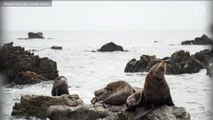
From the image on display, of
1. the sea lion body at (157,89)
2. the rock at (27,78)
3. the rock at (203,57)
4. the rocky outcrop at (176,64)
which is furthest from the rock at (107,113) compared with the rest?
the rock at (203,57)

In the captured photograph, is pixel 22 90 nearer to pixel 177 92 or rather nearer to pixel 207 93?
pixel 177 92

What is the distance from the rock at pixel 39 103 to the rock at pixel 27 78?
9075mm

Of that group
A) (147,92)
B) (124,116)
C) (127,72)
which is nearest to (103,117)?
(124,116)

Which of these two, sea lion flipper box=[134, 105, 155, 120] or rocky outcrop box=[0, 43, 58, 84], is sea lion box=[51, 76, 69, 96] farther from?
rocky outcrop box=[0, 43, 58, 84]

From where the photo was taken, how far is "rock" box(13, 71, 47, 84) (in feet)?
72.6

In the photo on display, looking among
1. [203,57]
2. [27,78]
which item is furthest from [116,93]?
[203,57]

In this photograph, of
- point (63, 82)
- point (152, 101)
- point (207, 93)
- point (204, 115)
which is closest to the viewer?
point (152, 101)

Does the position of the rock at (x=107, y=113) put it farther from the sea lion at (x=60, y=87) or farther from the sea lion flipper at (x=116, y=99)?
the sea lion at (x=60, y=87)

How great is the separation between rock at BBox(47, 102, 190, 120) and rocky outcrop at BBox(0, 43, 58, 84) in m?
11.2

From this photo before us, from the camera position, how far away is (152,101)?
10109mm

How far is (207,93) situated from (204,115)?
218 inches

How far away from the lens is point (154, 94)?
399 inches

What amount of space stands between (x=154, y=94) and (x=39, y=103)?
4238mm

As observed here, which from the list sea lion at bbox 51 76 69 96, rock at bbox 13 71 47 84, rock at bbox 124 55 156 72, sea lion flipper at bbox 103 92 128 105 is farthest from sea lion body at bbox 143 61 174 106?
rock at bbox 124 55 156 72
